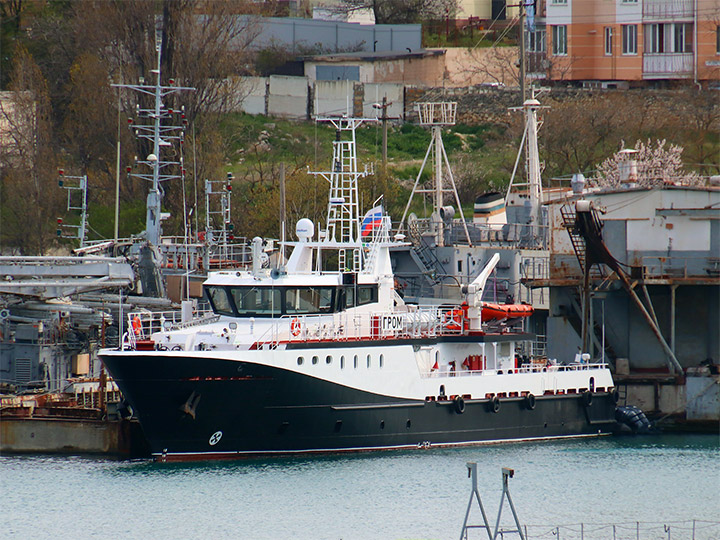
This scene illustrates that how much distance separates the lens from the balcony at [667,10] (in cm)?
6450

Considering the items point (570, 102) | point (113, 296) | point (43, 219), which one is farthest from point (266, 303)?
point (570, 102)

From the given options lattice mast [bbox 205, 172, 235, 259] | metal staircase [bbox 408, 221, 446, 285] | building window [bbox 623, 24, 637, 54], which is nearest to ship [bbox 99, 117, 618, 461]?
metal staircase [bbox 408, 221, 446, 285]

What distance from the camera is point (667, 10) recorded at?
64750 millimetres

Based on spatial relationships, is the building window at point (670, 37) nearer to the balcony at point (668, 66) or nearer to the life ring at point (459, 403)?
the balcony at point (668, 66)

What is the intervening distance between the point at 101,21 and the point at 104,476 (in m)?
33.0

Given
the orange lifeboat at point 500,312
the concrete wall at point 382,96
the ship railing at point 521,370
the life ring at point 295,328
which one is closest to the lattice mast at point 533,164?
the ship railing at point 521,370

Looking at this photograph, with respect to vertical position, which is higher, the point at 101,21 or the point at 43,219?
the point at 101,21

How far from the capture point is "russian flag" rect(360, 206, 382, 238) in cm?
3653

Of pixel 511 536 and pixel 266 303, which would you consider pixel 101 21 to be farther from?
pixel 511 536

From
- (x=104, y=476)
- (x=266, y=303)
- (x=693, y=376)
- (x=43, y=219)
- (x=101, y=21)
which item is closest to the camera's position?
(x=104, y=476)

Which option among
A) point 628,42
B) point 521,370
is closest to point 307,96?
point 628,42

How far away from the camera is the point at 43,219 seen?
53469mm

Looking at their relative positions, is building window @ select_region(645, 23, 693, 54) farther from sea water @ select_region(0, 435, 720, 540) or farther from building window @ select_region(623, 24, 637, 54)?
sea water @ select_region(0, 435, 720, 540)

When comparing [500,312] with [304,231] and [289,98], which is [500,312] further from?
[289,98]
